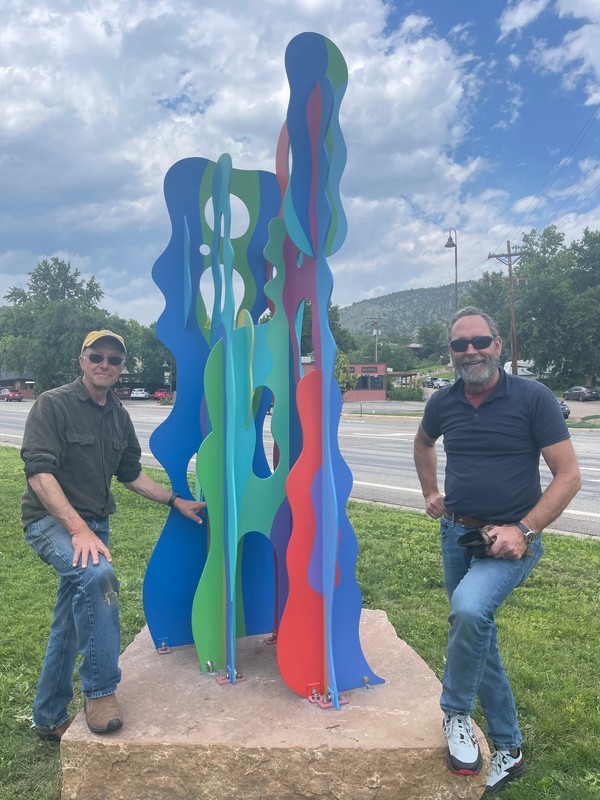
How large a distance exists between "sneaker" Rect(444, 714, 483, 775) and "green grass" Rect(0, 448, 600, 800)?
32 cm

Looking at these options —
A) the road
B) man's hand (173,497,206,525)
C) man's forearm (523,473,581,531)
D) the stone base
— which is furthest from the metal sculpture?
the road

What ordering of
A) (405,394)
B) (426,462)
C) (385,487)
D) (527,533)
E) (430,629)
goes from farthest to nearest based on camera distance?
(405,394)
(385,487)
(430,629)
(426,462)
(527,533)

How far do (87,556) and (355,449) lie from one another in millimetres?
14669

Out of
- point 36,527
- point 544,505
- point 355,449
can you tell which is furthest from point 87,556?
point 355,449

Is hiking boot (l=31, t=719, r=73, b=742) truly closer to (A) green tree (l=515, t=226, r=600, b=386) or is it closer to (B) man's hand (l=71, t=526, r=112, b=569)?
(B) man's hand (l=71, t=526, r=112, b=569)

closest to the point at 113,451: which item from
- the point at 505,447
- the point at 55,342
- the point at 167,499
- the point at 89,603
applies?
the point at 167,499

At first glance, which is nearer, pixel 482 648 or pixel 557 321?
pixel 482 648

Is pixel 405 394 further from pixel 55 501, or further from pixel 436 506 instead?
pixel 55 501

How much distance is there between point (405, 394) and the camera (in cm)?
5747

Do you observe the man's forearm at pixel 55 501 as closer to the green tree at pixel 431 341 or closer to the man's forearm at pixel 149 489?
the man's forearm at pixel 149 489

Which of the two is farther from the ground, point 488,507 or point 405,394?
point 488,507

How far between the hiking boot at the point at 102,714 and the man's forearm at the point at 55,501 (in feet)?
2.44

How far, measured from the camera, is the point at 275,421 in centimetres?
335

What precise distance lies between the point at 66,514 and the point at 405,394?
55892mm
